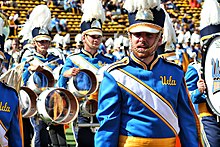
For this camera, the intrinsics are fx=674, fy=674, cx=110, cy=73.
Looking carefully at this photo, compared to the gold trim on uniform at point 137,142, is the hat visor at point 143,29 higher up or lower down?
higher up

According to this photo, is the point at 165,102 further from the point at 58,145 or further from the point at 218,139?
the point at 58,145

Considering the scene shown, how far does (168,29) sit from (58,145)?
7.81 feet

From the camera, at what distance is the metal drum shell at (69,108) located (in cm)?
827

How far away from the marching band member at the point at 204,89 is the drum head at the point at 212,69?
0.06 meters

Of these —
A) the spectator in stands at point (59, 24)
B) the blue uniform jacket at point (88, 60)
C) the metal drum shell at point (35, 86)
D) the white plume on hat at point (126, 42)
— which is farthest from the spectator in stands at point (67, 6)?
the blue uniform jacket at point (88, 60)

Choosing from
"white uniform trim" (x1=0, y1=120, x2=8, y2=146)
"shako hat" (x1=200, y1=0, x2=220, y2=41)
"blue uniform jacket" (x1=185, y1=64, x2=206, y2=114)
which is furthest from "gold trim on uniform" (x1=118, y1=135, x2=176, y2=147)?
"shako hat" (x1=200, y1=0, x2=220, y2=41)

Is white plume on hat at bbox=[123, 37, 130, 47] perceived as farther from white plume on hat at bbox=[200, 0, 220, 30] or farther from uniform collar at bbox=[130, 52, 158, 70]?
uniform collar at bbox=[130, 52, 158, 70]

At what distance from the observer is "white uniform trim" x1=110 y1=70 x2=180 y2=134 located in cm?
437

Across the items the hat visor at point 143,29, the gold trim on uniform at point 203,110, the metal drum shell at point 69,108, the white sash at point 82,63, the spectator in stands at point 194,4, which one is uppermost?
the hat visor at point 143,29

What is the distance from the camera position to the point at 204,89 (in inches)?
246

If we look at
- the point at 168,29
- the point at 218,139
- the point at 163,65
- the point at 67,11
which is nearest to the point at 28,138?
the point at 168,29

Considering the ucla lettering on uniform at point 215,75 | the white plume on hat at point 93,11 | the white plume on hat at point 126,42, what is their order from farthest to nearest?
the white plume on hat at point 126,42
the white plume on hat at point 93,11
the ucla lettering on uniform at point 215,75

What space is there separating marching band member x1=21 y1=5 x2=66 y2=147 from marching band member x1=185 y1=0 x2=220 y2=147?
2418 millimetres

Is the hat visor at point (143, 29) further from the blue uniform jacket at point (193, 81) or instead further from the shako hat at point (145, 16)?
the blue uniform jacket at point (193, 81)
